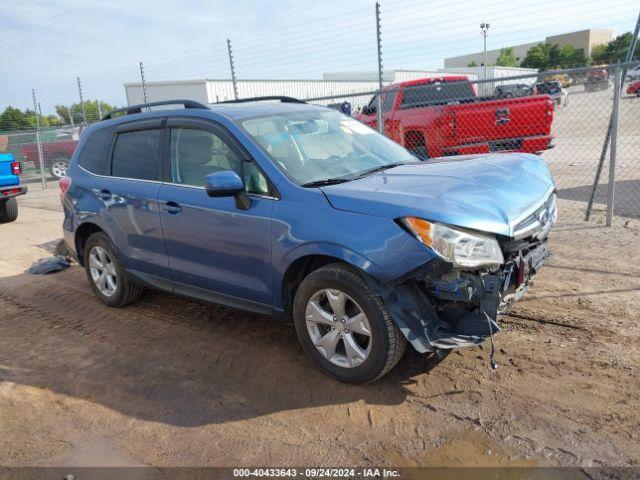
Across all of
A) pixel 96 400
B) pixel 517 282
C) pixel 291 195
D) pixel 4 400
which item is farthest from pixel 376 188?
pixel 4 400

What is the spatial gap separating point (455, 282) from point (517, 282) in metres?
0.56

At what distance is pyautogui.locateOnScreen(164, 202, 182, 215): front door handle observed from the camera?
4234 millimetres

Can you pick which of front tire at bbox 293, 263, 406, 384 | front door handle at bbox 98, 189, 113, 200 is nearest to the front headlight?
front tire at bbox 293, 263, 406, 384

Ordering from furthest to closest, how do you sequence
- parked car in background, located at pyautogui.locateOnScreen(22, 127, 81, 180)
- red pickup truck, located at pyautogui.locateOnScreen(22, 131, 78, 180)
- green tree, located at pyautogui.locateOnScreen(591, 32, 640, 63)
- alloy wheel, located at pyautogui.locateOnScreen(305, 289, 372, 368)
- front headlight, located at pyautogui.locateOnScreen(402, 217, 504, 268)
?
parked car in background, located at pyautogui.locateOnScreen(22, 127, 81, 180) < red pickup truck, located at pyautogui.locateOnScreen(22, 131, 78, 180) < green tree, located at pyautogui.locateOnScreen(591, 32, 640, 63) < alloy wheel, located at pyautogui.locateOnScreen(305, 289, 372, 368) < front headlight, located at pyautogui.locateOnScreen(402, 217, 504, 268)

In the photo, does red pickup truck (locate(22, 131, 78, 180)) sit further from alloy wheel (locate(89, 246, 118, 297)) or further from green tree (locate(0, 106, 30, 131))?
alloy wheel (locate(89, 246, 118, 297))

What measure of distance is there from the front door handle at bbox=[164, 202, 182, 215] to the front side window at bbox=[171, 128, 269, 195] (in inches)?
7.2

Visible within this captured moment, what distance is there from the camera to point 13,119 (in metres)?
31.0

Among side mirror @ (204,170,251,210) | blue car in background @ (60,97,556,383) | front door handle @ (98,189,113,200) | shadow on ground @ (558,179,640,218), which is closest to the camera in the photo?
blue car in background @ (60,97,556,383)

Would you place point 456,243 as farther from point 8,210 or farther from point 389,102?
point 8,210

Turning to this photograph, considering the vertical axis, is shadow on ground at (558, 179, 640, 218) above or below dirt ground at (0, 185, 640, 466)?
above

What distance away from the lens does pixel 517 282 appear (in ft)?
11.2

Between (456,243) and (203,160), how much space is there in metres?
2.15

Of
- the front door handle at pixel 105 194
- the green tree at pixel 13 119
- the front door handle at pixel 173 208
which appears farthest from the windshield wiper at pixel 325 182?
the green tree at pixel 13 119

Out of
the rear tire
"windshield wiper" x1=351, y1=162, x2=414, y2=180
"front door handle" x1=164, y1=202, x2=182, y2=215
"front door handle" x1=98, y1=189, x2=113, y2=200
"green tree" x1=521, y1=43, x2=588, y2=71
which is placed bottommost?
the rear tire
